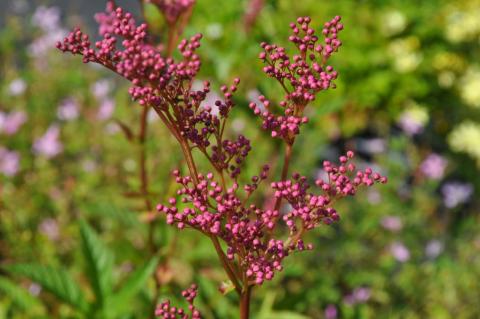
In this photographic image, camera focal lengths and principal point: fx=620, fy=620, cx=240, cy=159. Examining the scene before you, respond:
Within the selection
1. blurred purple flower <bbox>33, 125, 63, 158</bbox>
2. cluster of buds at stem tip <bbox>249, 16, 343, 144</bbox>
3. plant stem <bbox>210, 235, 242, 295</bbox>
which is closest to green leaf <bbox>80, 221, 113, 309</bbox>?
plant stem <bbox>210, 235, 242, 295</bbox>

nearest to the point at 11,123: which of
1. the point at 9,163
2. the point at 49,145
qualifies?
the point at 49,145

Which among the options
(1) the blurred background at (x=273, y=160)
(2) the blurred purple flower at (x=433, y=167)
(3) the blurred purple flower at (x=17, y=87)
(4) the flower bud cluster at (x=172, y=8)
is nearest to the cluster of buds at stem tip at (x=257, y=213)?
(1) the blurred background at (x=273, y=160)

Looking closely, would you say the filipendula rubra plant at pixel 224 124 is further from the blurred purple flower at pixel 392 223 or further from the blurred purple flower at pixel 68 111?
the blurred purple flower at pixel 68 111

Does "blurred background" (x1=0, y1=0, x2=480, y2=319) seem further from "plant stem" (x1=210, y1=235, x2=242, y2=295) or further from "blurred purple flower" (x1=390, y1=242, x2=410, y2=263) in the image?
"plant stem" (x1=210, y1=235, x2=242, y2=295)

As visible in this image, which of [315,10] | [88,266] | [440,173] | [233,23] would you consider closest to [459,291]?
[440,173]

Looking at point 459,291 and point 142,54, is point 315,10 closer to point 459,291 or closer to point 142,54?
point 459,291

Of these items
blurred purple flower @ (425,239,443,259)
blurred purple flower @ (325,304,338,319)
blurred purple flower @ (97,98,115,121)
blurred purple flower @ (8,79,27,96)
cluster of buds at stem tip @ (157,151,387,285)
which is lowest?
cluster of buds at stem tip @ (157,151,387,285)

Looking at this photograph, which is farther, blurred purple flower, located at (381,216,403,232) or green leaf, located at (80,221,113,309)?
blurred purple flower, located at (381,216,403,232)

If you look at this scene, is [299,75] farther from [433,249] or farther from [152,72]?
[433,249]
